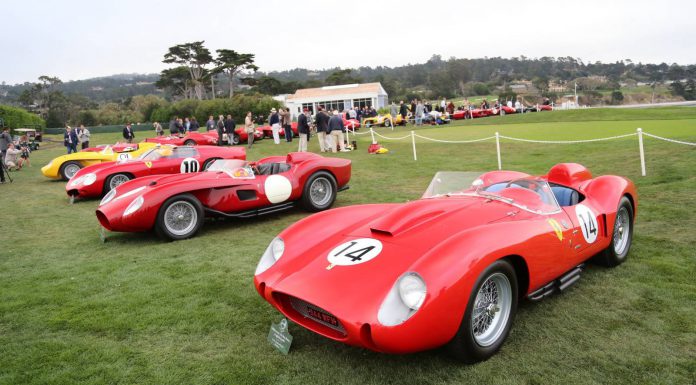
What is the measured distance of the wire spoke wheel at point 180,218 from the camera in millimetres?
6621

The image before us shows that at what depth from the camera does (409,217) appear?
3.77 meters

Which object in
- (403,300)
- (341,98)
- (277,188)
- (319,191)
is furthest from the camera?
(341,98)

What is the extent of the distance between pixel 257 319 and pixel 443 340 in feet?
5.57

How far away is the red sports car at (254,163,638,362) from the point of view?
282 cm

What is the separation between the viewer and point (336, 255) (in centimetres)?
352

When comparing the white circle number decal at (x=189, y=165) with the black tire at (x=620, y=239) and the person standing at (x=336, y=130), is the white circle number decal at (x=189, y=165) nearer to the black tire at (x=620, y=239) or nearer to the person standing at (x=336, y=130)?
the person standing at (x=336, y=130)

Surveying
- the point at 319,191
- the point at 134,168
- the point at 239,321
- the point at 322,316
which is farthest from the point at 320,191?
the point at 322,316

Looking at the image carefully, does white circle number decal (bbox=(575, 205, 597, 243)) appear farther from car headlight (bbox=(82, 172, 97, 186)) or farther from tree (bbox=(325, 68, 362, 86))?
tree (bbox=(325, 68, 362, 86))

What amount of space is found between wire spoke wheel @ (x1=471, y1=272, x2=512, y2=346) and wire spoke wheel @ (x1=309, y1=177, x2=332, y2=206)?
16.8 feet

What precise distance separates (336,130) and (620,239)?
44.7 feet

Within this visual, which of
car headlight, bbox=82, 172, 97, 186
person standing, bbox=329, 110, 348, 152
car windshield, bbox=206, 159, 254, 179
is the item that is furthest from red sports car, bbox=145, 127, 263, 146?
car windshield, bbox=206, 159, 254, 179

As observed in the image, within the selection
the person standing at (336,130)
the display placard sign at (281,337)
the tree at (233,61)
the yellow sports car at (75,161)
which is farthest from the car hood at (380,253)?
the tree at (233,61)

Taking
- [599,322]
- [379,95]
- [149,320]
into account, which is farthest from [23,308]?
[379,95]

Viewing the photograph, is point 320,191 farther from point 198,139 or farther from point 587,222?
A: point 198,139
